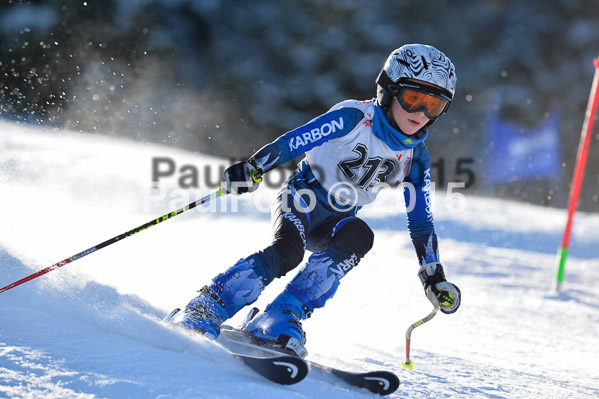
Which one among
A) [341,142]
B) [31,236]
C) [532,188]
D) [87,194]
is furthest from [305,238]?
[532,188]

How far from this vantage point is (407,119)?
2.62m

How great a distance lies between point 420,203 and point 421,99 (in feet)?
1.69

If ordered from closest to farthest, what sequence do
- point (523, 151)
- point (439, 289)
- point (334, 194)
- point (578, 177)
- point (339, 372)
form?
point (339, 372)
point (439, 289)
point (334, 194)
point (578, 177)
point (523, 151)

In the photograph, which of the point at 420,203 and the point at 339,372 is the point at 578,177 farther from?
the point at 339,372

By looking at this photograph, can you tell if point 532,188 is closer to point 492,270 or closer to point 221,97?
point 221,97

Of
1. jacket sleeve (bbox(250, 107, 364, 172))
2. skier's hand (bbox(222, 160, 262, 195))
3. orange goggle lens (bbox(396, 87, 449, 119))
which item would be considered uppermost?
orange goggle lens (bbox(396, 87, 449, 119))

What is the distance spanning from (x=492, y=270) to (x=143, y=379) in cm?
497

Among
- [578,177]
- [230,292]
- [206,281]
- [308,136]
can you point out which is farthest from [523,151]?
[230,292]

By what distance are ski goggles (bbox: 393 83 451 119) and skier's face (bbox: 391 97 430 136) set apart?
2cm

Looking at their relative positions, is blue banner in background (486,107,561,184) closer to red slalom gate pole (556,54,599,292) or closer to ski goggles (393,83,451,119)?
red slalom gate pole (556,54,599,292)

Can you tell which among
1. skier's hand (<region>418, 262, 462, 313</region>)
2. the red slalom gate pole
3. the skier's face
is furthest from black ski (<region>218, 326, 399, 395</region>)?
the red slalom gate pole

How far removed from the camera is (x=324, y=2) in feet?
59.8

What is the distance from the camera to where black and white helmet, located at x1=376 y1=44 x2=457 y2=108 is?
8.48ft

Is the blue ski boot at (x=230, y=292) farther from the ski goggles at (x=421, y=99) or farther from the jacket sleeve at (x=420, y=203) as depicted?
the ski goggles at (x=421, y=99)
